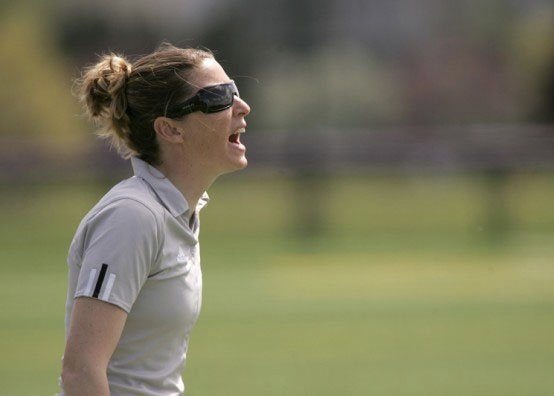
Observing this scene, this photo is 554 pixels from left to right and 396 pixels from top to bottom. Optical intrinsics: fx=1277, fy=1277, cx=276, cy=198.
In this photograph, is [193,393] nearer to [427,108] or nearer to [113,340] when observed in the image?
[113,340]

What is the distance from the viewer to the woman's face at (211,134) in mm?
3762

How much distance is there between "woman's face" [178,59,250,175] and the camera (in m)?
3.76

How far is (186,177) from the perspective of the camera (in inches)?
148

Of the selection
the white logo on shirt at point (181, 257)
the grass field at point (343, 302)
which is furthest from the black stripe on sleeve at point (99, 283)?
the grass field at point (343, 302)

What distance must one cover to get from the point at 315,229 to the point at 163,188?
15323mm

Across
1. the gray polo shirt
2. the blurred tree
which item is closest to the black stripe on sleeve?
the gray polo shirt

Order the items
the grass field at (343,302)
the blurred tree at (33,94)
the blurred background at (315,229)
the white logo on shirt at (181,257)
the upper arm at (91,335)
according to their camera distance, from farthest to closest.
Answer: the blurred tree at (33,94) → the blurred background at (315,229) → the grass field at (343,302) → the white logo on shirt at (181,257) → the upper arm at (91,335)

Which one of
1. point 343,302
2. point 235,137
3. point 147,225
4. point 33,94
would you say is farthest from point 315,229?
point 33,94

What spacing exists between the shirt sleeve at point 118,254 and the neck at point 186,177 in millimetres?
371

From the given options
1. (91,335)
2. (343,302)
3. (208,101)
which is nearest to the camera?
(91,335)

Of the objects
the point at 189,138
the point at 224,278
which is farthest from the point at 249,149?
the point at 189,138

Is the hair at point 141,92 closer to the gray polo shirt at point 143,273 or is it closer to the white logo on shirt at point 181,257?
the gray polo shirt at point 143,273

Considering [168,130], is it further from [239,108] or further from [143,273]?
[143,273]

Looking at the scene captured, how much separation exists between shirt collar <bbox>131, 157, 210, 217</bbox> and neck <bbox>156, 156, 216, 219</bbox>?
0.04 metres
